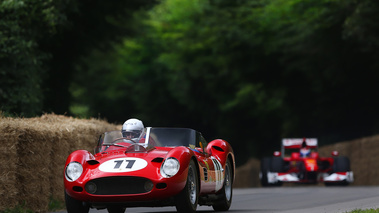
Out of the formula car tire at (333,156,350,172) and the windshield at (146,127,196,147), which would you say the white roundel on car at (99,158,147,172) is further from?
the formula car tire at (333,156,350,172)

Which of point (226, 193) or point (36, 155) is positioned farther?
point (226, 193)

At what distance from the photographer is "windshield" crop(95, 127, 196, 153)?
13279mm

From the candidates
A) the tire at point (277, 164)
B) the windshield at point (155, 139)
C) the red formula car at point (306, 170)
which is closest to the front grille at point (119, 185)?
the windshield at point (155, 139)

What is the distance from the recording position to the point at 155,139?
13.4 meters

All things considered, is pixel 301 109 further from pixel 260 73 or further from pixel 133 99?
pixel 133 99

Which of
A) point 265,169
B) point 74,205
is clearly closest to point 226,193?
point 74,205

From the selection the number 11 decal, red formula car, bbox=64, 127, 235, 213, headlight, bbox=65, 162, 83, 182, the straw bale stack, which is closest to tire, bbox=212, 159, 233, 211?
red formula car, bbox=64, 127, 235, 213

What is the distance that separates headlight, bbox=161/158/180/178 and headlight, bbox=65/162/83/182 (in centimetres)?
111

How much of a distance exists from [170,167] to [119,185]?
71 centimetres

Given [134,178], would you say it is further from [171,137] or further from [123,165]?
[171,137]

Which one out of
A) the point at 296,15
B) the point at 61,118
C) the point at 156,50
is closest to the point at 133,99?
the point at 156,50

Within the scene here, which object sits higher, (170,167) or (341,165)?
(170,167)

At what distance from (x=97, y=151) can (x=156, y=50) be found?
5269 cm

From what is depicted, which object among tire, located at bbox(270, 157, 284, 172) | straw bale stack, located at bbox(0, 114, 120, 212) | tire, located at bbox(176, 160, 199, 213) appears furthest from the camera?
tire, located at bbox(270, 157, 284, 172)
